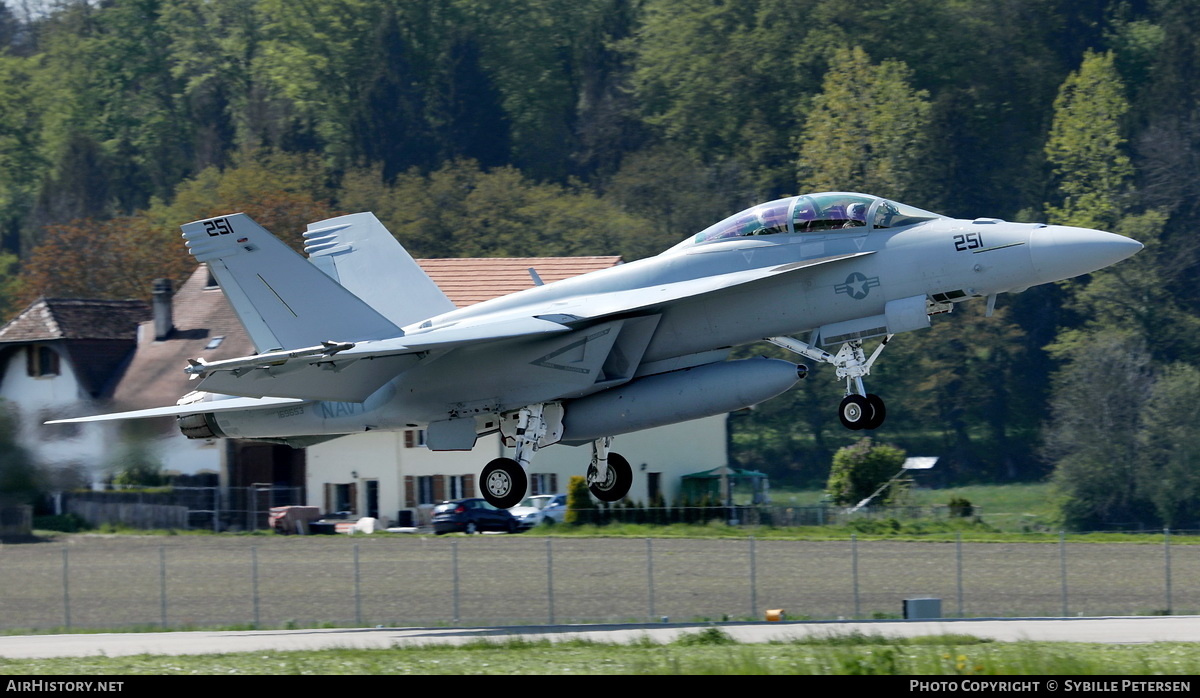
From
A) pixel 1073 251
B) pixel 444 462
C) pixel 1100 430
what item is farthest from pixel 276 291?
pixel 1100 430

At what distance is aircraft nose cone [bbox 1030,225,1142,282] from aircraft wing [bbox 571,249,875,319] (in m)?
2.28

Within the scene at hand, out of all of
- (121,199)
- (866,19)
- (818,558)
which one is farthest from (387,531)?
(121,199)

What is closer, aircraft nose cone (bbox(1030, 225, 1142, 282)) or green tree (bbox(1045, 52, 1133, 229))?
aircraft nose cone (bbox(1030, 225, 1142, 282))

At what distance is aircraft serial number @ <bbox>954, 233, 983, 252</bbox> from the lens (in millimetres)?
21734

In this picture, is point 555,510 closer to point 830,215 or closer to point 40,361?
point 40,361

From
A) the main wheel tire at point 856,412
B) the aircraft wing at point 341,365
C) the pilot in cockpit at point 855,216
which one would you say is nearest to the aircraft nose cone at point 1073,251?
the pilot in cockpit at point 855,216

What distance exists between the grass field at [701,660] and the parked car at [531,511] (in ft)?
78.8

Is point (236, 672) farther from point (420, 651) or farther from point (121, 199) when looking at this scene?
point (121, 199)

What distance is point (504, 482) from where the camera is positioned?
81.1ft

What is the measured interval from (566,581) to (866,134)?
42.1m

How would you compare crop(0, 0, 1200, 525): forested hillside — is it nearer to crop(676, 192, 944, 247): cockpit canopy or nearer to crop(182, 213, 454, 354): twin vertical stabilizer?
crop(676, 192, 944, 247): cockpit canopy

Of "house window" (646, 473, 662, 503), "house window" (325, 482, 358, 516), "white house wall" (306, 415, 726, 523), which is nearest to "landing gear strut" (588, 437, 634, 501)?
"white house wall" (306, 415, 726, 523)

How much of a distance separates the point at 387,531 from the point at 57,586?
479 inches

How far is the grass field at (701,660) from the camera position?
1914 centimetres
